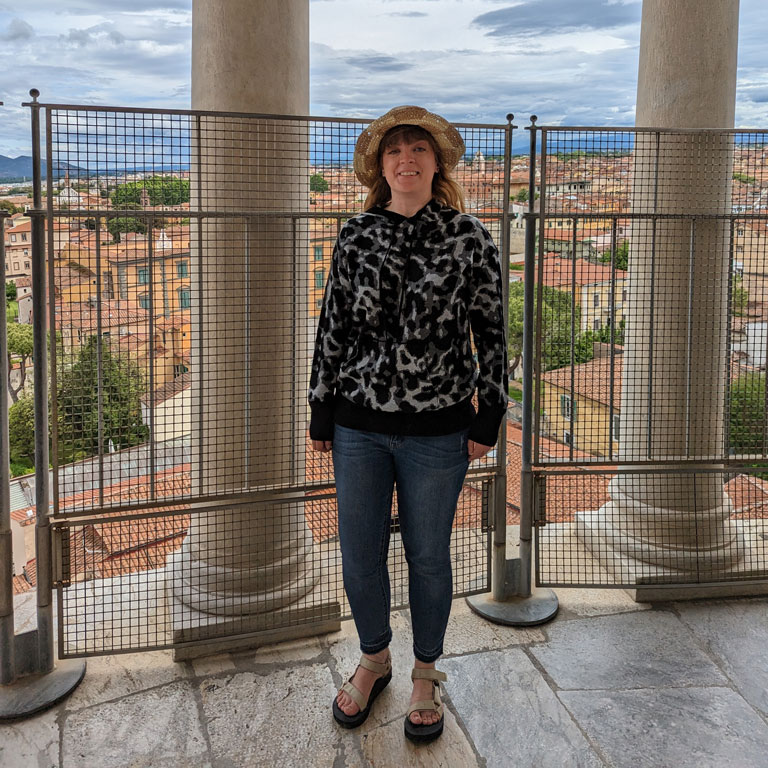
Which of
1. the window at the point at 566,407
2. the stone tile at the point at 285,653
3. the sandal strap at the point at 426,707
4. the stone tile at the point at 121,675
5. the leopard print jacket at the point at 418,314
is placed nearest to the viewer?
the leopard print jacket at the point at 418,314

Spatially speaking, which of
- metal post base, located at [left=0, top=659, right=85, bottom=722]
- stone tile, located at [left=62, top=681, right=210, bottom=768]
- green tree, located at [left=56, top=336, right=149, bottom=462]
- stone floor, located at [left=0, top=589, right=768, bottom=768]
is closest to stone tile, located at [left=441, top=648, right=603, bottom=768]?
stone floor, located at [left=0, top=589, right=768, bottom=768]

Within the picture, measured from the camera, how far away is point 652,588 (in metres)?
3.24

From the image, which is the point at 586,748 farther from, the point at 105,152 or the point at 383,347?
the point at 105,152

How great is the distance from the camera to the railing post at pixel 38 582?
244cm

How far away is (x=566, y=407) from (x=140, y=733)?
6.76 ft

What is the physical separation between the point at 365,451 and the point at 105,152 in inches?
51.3

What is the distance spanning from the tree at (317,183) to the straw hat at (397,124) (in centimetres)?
40

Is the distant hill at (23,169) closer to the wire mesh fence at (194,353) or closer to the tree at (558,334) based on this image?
the wire mesh fence at (194,353)

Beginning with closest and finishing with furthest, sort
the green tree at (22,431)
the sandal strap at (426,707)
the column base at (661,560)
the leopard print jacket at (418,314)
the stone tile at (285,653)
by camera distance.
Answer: the leopard print jacket at (418,314) → the sandal strap at (426,707) → the green tree at (22,431) → the stone tile at (285,653) → the column base at (661,560)

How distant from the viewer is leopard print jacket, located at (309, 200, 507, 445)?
6.89ft

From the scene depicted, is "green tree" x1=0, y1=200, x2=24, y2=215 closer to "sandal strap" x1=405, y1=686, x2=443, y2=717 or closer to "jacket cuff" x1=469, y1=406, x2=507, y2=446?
"jacket cuff" x1=469, y1=406, x2=507, y2=446

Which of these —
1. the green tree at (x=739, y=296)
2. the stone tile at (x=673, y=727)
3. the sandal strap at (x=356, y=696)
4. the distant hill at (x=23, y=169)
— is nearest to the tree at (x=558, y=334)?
the green tree at (x=739, y=296)

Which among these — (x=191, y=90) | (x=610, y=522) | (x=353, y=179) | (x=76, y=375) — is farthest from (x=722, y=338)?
(x=76, y=375)

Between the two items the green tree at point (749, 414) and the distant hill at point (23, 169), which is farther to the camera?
the green tree at point (749, 414)
